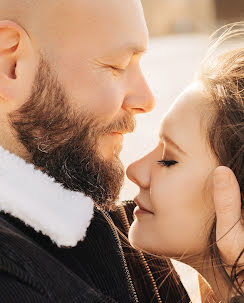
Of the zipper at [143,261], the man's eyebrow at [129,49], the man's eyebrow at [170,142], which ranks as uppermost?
the man's eyebrow at [129,49]

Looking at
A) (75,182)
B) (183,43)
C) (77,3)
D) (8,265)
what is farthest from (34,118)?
(183,43)

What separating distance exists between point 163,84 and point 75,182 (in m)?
9.66

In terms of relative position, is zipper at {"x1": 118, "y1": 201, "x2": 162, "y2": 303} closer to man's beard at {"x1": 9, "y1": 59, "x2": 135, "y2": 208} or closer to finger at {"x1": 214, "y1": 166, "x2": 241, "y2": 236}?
man's beard at {"x1": 9, "y1": 59, "x2": 135, "y2": 208}

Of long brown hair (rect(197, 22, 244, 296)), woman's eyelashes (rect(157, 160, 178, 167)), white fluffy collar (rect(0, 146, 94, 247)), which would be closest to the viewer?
white fluffy collar (rect(0, 146, 94, 247))

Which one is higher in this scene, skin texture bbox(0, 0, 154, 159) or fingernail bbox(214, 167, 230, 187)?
Result: skin texture bbox(0, 0, 154, 159)

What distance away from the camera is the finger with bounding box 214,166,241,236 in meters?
1.91

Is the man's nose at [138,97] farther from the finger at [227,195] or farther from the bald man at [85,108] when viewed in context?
the finger at [227,195]

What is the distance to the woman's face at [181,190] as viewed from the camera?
205 cm

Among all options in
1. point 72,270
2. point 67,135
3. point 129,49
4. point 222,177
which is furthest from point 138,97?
point 72,270

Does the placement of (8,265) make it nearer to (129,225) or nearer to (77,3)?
(129,225)

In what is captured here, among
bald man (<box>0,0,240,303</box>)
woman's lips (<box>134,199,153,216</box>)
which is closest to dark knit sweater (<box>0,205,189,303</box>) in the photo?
bald man (<box>0,0,240,303</box>)

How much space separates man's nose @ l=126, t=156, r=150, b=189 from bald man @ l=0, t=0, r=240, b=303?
154 mm

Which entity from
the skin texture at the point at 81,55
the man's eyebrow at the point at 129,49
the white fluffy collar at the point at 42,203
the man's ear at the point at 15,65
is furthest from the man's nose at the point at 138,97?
the white fluffy collar at the point at 42,203

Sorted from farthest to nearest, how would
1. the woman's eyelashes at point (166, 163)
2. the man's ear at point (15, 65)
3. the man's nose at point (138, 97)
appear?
the man's nose at point (138, 97)
the man's ear at point (15, 65)
the woman's eyelashes at point (166, 163)
